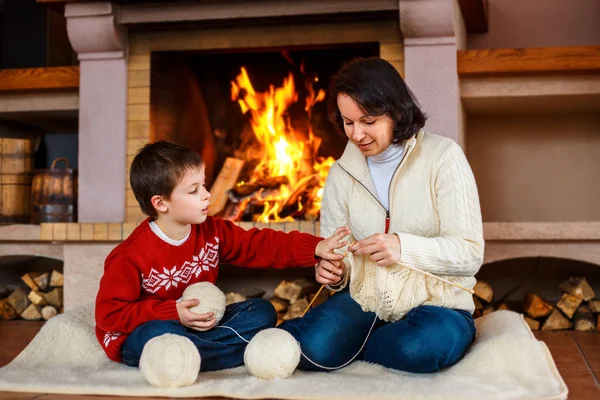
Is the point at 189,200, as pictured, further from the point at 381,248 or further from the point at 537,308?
the point at 537,308

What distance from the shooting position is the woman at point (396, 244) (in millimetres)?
1653

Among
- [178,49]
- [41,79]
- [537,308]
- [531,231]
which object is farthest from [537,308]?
[41,79]

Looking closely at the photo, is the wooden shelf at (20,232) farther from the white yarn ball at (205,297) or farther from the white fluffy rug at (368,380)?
the white yarn ball at (205,297)

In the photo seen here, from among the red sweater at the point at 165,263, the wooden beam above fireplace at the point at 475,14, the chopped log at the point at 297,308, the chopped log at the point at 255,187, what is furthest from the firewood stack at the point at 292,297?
the wooden beam above fireplace at the point at 475,14

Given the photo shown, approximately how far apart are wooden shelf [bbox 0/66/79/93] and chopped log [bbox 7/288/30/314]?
33.2 inches

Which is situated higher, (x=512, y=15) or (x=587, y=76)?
(x=512, y=15)

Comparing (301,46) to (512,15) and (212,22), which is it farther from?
(512,15)

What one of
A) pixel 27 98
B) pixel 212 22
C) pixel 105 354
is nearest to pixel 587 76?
pixel 212 22

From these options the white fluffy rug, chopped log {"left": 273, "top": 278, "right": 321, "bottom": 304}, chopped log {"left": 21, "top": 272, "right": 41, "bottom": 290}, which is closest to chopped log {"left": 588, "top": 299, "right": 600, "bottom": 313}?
the white fluffy rug

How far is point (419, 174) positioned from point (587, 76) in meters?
1.19

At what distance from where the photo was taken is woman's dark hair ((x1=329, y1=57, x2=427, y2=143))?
5.57 feet

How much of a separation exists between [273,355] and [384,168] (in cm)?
57

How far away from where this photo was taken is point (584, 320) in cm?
260

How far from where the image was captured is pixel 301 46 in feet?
9.02
